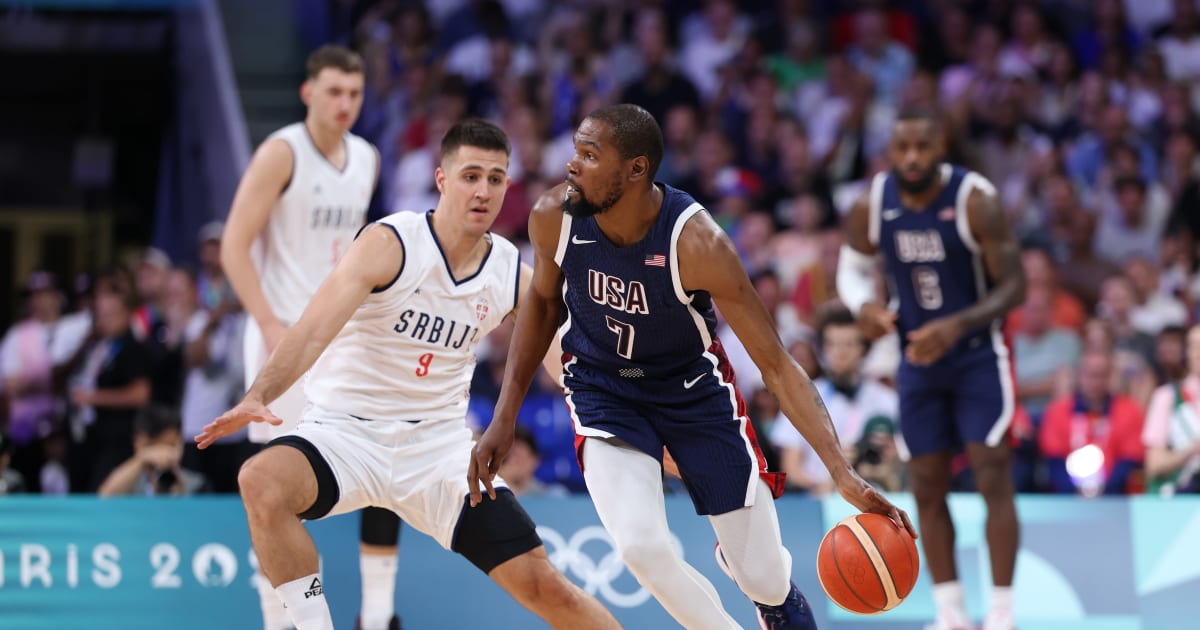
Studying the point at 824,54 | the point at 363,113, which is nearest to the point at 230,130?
the point at 363,113

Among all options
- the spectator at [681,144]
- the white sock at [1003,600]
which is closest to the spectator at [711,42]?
the spectator at [681,144]

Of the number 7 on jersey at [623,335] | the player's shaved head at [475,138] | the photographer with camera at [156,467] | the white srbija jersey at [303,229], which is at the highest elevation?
→ the player's shaved head at [475,138]

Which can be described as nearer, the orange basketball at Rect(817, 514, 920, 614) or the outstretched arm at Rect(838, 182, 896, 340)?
the orange basketball at Rect(817, 514, 920, 614)

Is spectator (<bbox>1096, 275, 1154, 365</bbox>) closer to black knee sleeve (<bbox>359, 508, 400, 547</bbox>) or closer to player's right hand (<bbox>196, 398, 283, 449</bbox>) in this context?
black knee sleeve (<bbox>359, 508, 400, 547</bbox>)

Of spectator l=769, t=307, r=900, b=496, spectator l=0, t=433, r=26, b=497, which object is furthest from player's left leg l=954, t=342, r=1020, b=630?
spectator l=0, t=433, r=26, b=497

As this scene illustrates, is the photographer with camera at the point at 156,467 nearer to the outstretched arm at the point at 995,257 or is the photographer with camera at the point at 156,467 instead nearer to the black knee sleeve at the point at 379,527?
the black knee sleeve at the point at 379,527

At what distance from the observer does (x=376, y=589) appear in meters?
6.21

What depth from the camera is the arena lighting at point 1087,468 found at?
827 centimetres

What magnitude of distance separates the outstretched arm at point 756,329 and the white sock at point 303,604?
1.68 m

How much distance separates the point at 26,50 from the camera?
46.0 ft

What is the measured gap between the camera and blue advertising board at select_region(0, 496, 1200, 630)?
684 centimetres

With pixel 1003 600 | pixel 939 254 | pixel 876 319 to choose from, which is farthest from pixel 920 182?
pixel 1003 600

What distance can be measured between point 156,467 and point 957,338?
14.0 feet

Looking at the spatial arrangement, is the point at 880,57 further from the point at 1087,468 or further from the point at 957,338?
the point at 957,338
